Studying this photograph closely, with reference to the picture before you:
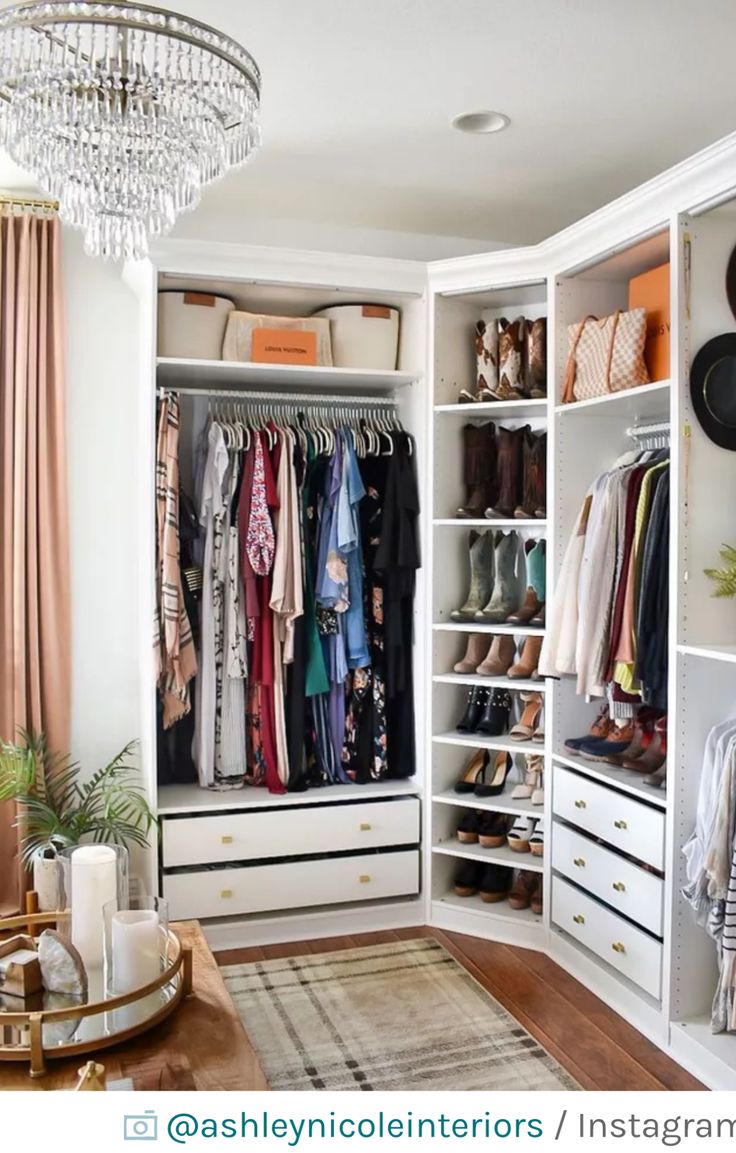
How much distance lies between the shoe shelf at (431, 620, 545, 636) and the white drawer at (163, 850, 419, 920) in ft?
2.60

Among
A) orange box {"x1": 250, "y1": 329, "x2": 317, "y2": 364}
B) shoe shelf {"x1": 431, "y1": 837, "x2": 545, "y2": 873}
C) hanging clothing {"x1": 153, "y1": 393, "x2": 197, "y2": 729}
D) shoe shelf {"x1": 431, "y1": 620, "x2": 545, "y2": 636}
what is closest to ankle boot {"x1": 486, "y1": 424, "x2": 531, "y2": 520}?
shoe shelf {"x1": 431, "y1": 620, "x2": 545, "y2": 636}

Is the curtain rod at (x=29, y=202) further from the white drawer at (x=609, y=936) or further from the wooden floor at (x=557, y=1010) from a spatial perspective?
the white drawer at (x=609, y=936)

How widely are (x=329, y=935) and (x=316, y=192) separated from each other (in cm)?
255

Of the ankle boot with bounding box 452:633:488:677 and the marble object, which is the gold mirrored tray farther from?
the ankle boot with bounding box 452:633:488:677

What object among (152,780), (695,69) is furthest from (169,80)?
(152,780)

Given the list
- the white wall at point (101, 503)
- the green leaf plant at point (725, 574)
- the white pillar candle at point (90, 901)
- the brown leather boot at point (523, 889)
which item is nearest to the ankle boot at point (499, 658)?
the brown leather boot at point (523, 889)

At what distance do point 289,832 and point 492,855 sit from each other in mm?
698

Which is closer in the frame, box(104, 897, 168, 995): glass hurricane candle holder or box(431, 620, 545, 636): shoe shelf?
box(104, 897, 168, 995): glass hurricane candle holder

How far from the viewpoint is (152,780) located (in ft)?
11.0

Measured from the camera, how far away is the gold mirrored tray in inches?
70.4

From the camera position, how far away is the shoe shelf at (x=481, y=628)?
345 cm

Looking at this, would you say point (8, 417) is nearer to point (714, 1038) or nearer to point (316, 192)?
point (316, 192)

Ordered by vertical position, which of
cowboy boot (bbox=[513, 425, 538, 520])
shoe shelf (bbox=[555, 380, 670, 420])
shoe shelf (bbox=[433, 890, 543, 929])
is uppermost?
shoe shelf (bbox=[555, 380, 670, 420])
